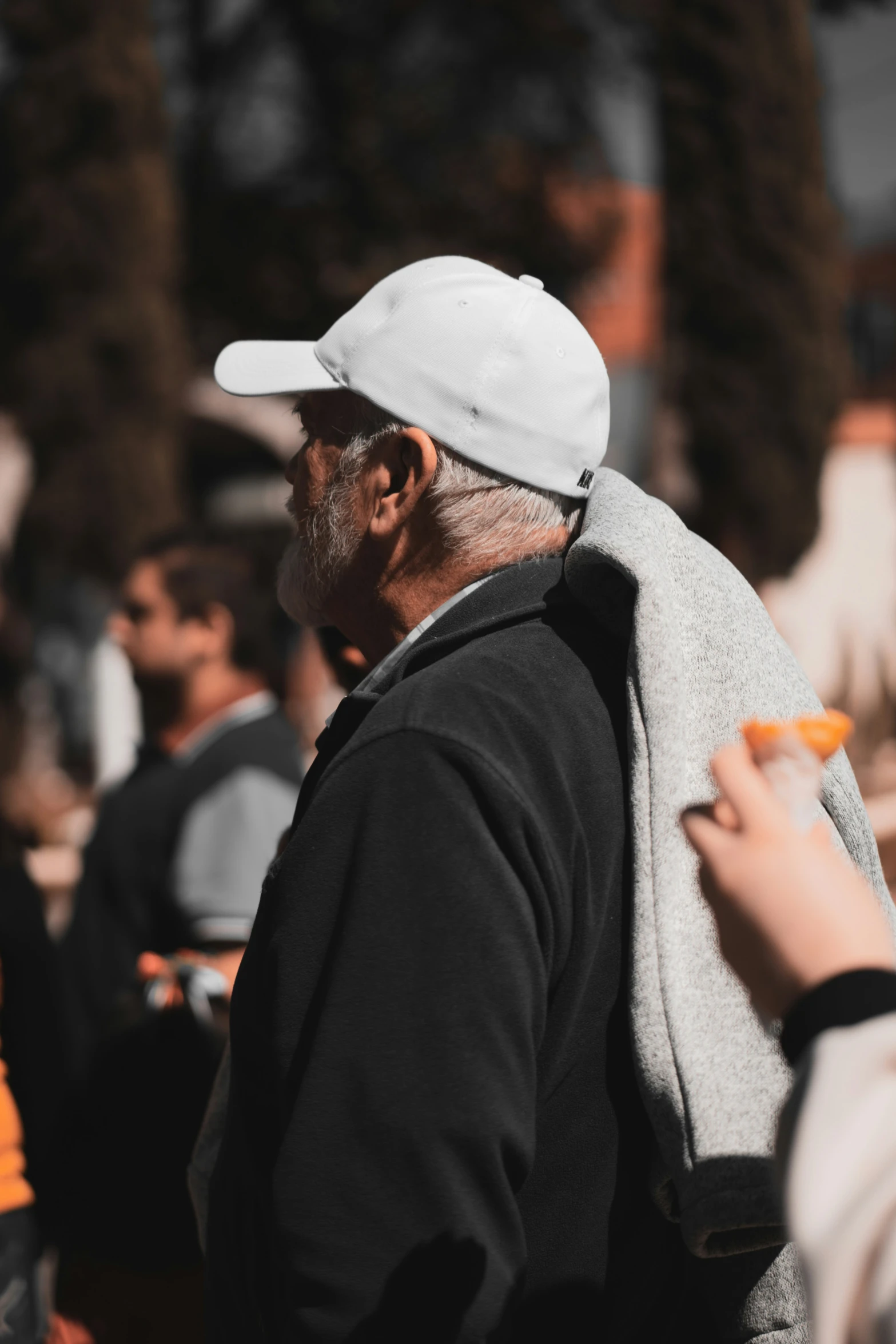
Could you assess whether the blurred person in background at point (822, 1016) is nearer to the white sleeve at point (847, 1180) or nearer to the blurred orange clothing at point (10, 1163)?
the white sleeve at point (847, 1180)

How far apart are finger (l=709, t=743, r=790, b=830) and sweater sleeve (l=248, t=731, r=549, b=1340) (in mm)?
331

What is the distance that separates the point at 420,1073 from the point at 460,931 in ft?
0.43

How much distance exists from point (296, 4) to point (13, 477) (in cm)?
658

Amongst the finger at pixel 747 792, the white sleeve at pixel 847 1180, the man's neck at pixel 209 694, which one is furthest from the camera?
the man's neck at pixel 209 694

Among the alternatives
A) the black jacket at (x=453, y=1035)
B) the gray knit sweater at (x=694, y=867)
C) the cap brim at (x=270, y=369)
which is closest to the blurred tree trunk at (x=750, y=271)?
the cap brim at (x=270, y=369)

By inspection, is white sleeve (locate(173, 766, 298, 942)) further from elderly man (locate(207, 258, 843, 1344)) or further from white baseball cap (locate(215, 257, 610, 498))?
white baseball cap (locate(215, 257, 610, 498))

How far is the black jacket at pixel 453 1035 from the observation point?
1.17m

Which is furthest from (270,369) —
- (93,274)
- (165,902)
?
(93,274)

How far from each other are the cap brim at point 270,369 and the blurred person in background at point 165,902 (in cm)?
116

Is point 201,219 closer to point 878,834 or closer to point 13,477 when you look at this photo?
point 13,477

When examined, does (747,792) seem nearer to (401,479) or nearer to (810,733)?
(810,733)

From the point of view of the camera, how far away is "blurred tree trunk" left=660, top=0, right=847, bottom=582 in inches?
399

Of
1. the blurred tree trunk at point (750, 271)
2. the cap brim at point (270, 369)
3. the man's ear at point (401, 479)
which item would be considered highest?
the cap brim at point (270, 369)

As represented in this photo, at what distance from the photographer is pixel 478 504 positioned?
151 cm
